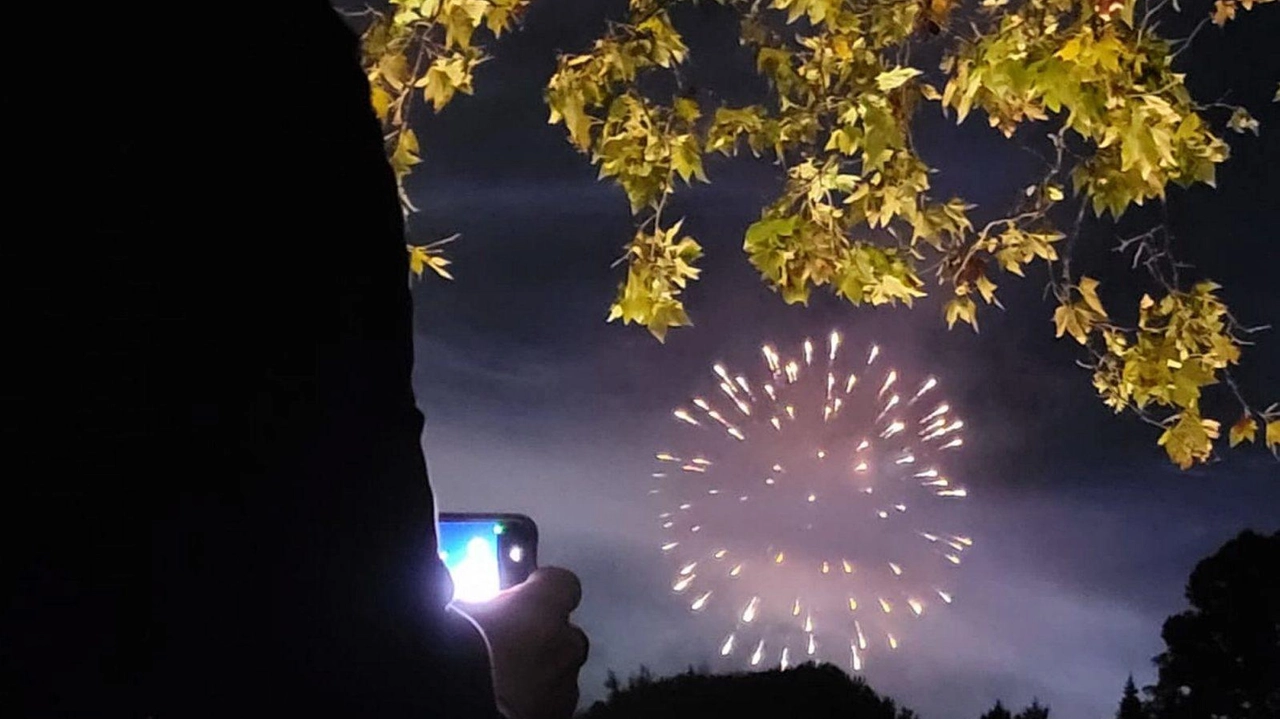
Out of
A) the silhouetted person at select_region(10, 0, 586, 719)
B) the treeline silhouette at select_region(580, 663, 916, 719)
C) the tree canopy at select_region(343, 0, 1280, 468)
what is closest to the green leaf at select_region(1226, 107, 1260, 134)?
the tree canopy at select_region(343, 0, 1280, 468)

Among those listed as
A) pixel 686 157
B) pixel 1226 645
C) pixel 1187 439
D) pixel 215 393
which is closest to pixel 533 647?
pixel 215 393

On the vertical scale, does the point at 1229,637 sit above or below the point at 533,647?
above

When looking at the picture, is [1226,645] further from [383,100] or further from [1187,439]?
[383,100]

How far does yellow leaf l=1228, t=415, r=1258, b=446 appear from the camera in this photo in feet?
13.6

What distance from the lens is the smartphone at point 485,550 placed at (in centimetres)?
173

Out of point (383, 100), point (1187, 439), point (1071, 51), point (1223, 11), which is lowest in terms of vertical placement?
point (1187, 439)

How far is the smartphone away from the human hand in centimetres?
60

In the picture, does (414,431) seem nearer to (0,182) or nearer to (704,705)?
(0,182)

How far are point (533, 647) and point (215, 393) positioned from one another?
0.43m

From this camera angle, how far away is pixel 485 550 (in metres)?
1.74

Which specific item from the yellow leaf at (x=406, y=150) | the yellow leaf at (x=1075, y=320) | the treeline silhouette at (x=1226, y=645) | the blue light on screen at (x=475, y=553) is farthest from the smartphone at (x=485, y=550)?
the treeline silhouette at (x=1226, y=645)

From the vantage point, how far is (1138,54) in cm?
343

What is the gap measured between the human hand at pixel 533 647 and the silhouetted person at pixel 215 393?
25 centimetres

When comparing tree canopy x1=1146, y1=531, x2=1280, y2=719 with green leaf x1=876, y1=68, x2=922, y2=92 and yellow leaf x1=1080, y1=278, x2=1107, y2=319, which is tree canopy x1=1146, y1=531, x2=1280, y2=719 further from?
green leaf x1=876, y1=68, x2=922, y2=92
